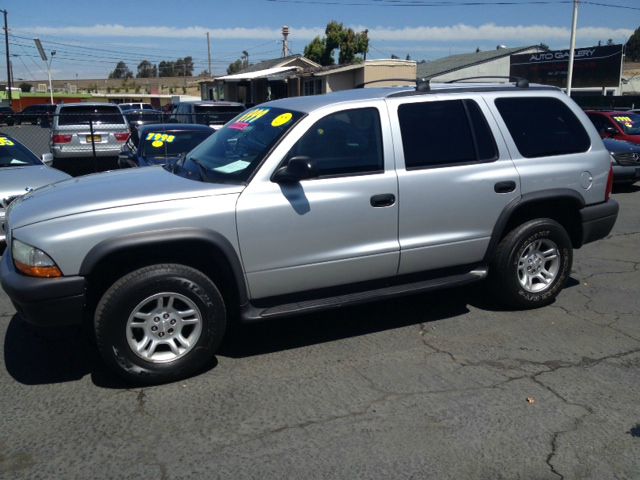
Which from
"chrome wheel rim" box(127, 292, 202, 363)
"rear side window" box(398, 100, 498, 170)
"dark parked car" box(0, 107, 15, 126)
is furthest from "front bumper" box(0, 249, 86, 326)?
"dark parked car" box(0, 107, 15, 126)

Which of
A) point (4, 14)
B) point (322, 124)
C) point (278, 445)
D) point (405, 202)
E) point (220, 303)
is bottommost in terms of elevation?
point (278, 445)

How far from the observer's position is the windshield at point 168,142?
997 cm

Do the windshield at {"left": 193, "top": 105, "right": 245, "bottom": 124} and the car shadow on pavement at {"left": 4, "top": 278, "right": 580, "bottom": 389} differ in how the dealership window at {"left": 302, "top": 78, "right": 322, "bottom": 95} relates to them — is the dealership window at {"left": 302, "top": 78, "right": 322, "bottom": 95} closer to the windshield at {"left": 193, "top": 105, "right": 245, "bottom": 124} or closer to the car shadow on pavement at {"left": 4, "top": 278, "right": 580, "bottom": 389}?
the windshield at {"left": 193, "top": 105, "right": 245, "bottom": 124}

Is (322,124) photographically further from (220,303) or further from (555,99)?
(555,99)

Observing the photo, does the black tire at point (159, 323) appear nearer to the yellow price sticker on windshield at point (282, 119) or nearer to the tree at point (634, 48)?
the yellow price sticker on windshield at point (282, 119)

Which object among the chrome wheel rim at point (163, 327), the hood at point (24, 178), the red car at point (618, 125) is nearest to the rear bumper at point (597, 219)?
the chrome wheel rim at point (163, 327)

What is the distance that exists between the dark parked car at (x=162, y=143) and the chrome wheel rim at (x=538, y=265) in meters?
6.10

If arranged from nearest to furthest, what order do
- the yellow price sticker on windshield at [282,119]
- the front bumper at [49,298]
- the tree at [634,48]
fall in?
the front bumper at [49,298], the yellow price sticker on windshield at [282,119], the tree at [634,48]

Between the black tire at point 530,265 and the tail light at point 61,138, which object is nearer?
the black tire at point 530,265

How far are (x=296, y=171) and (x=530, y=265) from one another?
2483 mm

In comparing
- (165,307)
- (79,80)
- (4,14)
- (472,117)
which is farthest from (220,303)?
(79,80)

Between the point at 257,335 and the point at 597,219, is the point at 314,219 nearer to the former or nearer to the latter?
the point at 257,335

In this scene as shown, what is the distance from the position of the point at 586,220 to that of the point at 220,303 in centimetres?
342

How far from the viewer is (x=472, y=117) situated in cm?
498
